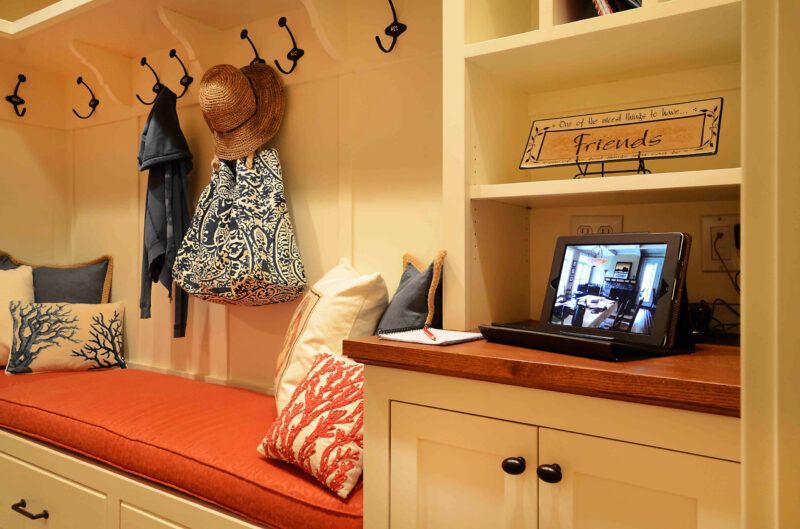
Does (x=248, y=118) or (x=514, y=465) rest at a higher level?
(x=248, y=118)

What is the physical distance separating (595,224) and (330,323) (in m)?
0.74

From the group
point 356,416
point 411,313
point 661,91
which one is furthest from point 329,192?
point 661,91

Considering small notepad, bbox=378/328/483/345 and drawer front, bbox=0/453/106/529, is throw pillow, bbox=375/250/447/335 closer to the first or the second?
small notepad, bbox=378/328/483/345

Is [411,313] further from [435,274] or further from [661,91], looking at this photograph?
[661,91]

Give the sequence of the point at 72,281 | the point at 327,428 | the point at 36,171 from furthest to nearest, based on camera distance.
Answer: the point at 36,171 → the point at 72,281 → the point at 327,428

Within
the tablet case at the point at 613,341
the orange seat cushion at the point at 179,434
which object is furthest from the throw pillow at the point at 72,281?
the tablet case at the point at 613,341

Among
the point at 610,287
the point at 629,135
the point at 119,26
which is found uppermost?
the point at 119,26

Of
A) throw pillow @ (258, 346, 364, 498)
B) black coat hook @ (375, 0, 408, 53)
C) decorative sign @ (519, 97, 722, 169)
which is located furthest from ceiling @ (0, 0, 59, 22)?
decorative sign @ (519, 97, 722, 169)

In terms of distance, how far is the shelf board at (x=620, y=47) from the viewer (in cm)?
106

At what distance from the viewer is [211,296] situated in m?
1.99

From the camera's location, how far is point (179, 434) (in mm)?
1626

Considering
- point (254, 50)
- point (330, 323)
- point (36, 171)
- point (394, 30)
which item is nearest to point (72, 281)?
point (36, 171)

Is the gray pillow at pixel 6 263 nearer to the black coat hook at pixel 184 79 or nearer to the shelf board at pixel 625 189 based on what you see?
the black coat hook at pixel 184 79

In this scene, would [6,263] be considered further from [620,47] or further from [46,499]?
[620,47]
